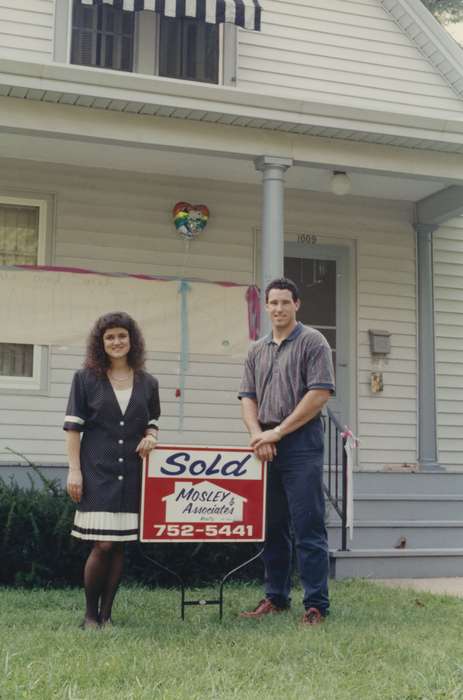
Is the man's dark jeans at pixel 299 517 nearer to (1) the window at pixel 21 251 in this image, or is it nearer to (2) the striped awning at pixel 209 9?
(1) the window at pixel 21 251

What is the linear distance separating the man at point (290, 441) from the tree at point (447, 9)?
18.5m

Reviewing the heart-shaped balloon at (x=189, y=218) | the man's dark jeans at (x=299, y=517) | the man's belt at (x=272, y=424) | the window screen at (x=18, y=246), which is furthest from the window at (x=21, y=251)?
the man's dark jeans at (x=299, y=517)

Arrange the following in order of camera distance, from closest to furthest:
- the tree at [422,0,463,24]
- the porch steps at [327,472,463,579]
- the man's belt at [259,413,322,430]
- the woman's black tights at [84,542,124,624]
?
the woman's black tights at [84,542,124,624], the man's belt at [259,413,322,430], the porch steps at [327,472,463,579], the tree at [422,0,463,24]

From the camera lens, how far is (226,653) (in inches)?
156

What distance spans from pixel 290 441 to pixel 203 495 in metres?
0.54

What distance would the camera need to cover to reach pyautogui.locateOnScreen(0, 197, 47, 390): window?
811cm

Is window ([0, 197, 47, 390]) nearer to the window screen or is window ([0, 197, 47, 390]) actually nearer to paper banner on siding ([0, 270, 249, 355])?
the window screen

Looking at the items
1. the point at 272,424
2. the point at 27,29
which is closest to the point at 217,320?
the point at 27,29

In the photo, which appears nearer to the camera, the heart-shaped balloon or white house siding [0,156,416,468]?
white house siding [0,156,416,468]

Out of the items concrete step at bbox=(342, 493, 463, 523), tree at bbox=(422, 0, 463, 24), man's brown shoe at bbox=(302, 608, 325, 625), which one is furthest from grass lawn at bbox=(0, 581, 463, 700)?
tree at bbox=(422, 0, 463, 24)

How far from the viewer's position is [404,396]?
359 inches

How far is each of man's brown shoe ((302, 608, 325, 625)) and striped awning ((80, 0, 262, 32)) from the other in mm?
6256

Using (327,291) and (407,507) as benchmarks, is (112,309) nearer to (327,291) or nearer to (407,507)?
(327,291)

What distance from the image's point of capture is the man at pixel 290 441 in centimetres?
467
